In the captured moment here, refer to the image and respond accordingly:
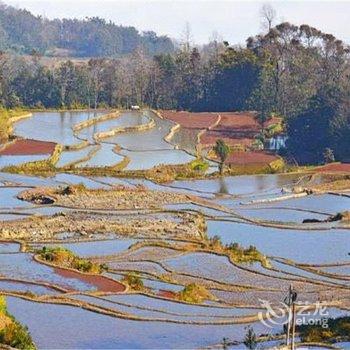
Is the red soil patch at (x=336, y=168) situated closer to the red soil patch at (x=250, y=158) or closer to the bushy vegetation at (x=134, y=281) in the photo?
the red soil patch at (x=250, y=158)

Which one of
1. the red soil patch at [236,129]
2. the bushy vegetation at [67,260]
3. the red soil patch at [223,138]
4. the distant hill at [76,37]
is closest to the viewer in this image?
the bushy vegetation at [67,260]

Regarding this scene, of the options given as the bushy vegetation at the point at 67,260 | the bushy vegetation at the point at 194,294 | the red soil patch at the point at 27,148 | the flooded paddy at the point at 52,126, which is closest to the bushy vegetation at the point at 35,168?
the red soil patch at the point at 27,148

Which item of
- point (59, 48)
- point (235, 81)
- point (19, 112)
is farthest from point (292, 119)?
point (59, 48)

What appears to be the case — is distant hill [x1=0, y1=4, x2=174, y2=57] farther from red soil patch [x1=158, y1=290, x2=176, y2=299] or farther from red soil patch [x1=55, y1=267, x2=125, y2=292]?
red soil patch [x1=158, y1=290, x2=176, y2=299]

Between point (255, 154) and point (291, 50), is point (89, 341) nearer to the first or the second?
point (255, 154)

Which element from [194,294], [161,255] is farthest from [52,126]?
[194,294]

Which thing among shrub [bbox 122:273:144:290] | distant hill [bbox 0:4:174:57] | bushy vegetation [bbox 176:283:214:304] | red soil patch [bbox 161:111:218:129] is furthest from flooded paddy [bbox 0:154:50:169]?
Answer: distant hill [bbox 0:4:174:57]

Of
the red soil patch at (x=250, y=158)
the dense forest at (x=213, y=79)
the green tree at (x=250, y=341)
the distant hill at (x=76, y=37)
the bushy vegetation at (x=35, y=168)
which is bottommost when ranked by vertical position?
the green tree at (x=250, y=341)
